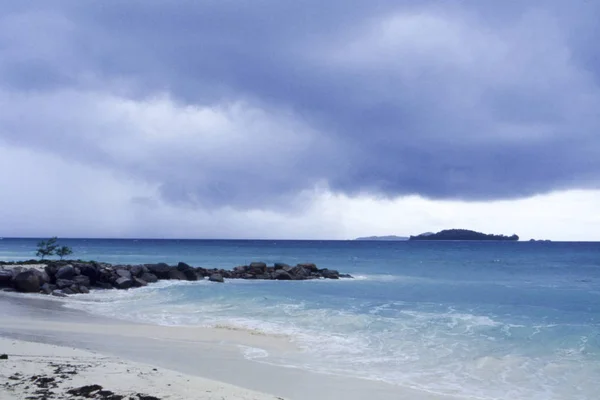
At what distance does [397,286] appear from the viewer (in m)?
37.7

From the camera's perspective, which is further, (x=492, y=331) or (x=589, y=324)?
(x=589, y=324)

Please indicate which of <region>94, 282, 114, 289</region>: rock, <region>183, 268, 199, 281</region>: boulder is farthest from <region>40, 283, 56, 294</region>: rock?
<region>183, 268, 199, 281</region>: boulder

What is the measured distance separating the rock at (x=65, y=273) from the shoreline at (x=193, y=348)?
9.31 m

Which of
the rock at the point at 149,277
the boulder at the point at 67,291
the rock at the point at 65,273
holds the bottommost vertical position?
the boulder at the point at 67,291

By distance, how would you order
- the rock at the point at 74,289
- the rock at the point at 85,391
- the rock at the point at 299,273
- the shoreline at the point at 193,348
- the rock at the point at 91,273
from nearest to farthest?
the rock at the point at 85,391
the shoreline at the point at 193,348
the rock at the point at 74,289
the rock at the point at 91,273
the rock at the point at 299,273

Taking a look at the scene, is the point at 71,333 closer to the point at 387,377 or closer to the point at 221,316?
the point at 221,316

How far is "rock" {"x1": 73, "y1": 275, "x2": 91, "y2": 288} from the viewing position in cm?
3106

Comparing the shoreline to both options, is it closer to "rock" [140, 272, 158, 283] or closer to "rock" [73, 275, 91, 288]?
"rock" [73, 275, 91, 288]

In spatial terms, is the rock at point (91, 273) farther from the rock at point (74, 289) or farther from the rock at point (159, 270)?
the rock at point (159, 270)

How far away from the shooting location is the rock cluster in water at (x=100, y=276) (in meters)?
28.8

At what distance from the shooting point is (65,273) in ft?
102

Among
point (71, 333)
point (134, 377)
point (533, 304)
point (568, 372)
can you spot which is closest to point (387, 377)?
point (568, 372)

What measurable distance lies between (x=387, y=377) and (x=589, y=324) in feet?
40.5

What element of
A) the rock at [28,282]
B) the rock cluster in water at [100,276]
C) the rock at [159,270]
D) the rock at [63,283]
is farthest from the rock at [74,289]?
the rock at [159,270]
